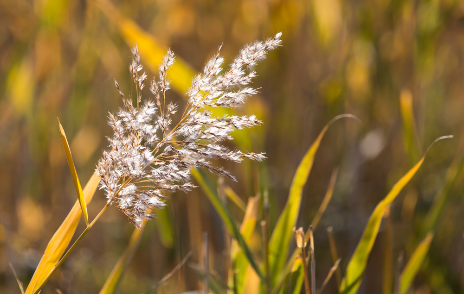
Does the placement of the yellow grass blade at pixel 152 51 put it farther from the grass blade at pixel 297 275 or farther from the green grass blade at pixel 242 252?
the grass blade at pixel 297 275

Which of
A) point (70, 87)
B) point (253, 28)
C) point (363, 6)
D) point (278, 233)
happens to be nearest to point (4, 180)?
point (70, 87)

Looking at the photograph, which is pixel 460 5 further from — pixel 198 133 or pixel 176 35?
pixel 198 133

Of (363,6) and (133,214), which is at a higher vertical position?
(363,6)

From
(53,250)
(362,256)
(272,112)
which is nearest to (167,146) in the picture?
(53,250)

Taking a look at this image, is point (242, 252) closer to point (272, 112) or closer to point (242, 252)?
point (242, 252)

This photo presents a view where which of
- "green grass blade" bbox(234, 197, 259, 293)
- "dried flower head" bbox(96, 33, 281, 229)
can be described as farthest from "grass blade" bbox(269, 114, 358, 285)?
"dried flower head" bbox(96, 33, 281, 229)

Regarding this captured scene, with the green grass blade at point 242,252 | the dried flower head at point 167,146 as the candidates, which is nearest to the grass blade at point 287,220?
the green grass blade at point 242,252

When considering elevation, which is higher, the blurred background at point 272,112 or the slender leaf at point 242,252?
the blurred background at point 272,112
